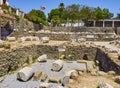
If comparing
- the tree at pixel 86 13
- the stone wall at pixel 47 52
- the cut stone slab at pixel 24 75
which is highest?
the tree at pixel 86 13

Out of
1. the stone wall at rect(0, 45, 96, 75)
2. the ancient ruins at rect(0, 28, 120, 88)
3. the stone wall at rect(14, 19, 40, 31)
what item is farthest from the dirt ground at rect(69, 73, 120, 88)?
the stone wall at rect(14, 19, 40, 31)

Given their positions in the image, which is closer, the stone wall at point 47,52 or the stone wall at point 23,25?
the stone wall at point 47,52

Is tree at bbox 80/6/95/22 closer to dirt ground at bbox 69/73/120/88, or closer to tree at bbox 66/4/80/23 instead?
tree at bbox 66/4/80/23

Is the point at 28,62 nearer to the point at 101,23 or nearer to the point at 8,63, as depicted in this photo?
the point at 8,63

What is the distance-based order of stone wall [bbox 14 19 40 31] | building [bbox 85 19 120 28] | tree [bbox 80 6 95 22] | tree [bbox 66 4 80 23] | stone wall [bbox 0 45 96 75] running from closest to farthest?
stone wall [bbox 0 45 96 75] < stone wall [bbox 14 19 40 31] < tree [bbox 66 4 80 23] < tree [bbox 80 6 95 22] < building [bbox 85 19 120 28]

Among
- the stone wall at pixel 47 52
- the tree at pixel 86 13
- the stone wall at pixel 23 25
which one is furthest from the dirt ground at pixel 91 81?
the tree at pixel 86 13

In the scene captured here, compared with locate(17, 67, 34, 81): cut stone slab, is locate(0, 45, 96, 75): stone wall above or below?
above

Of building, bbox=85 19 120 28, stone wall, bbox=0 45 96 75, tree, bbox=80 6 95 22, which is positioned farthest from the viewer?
building, bbox=85 19 120 28

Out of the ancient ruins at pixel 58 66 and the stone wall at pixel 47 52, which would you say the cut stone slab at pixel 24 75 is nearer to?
the ancient ruins at pixel 58 66

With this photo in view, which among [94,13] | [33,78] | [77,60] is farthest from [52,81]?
[94,13]

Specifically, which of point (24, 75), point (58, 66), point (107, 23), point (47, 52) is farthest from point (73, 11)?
point (24, 75)

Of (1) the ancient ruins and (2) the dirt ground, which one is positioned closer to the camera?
(2) the dirt ground

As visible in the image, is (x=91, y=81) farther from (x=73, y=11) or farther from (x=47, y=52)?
(x=73, y=11)

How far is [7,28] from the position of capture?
102 feet
